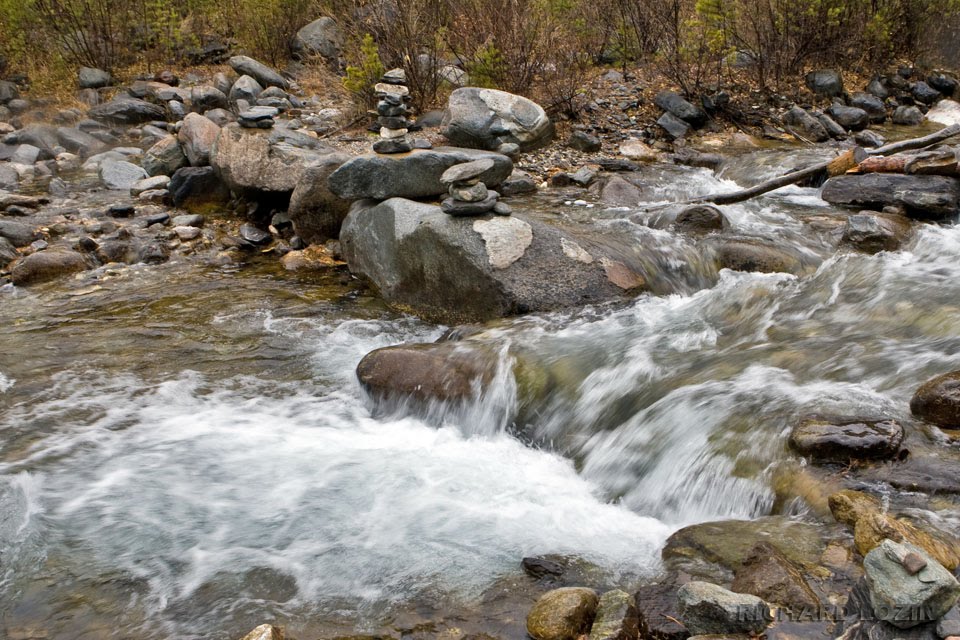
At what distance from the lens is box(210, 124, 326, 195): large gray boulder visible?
310 inches

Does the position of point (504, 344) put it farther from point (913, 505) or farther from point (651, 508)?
point (913, 505)

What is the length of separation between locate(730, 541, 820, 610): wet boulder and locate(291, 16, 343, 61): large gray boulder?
13.9 m

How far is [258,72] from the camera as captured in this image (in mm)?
13617

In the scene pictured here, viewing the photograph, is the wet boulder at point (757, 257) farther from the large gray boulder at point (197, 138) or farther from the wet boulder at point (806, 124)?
the large gray boulder at point (197, 138)

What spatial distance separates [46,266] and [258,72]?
26.1 feet

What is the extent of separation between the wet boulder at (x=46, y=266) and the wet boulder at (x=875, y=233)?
7192 mm

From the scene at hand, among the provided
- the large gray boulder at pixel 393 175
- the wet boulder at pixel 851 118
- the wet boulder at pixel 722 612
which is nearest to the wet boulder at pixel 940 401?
the wet boulder at pixel 722 612

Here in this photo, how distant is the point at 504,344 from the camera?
196 inches

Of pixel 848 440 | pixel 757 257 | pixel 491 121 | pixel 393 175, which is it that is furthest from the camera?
pixel 491 121

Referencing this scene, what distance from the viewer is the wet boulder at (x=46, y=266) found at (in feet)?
22.1

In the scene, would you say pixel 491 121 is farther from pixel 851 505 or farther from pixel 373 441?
pixel 851 505

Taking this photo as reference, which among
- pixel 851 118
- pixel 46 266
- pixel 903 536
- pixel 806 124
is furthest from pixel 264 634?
pixel 851 118

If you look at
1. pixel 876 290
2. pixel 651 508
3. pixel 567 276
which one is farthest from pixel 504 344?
pixel 876 290

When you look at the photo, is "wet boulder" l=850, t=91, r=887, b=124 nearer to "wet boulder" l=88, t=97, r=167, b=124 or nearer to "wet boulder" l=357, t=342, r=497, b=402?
"wet boulder" l=357, t=342, r=497, b=402
